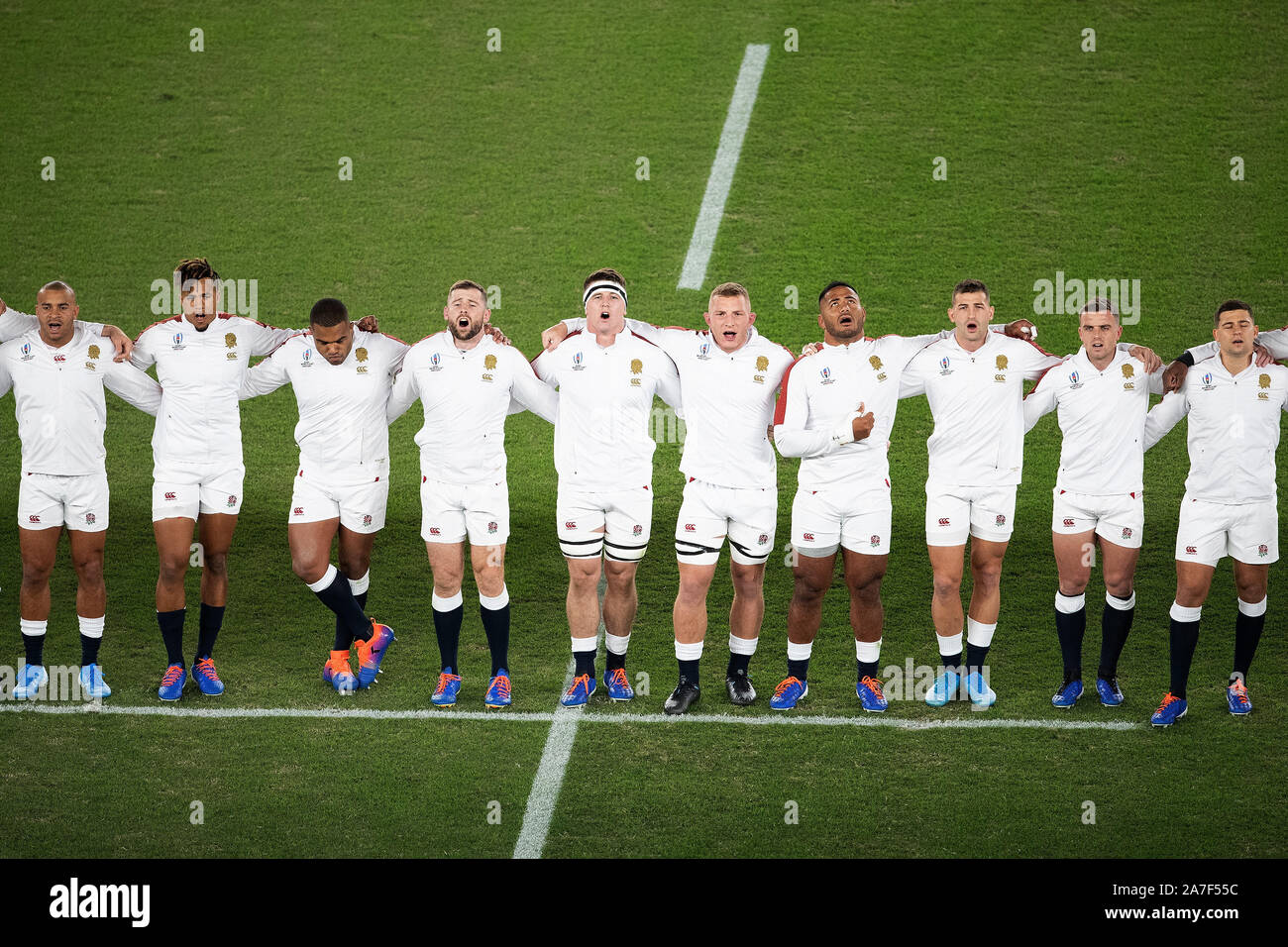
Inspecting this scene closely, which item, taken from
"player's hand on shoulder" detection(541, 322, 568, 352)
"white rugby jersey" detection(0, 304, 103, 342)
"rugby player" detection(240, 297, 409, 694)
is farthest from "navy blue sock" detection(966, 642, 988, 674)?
"white rugby jersey" detection(0, 304, 103, 342)

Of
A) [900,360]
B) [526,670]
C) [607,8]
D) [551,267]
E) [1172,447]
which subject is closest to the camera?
[900,360]

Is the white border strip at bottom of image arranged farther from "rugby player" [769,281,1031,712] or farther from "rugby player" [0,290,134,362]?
"rugby player" [0,290,134,362]

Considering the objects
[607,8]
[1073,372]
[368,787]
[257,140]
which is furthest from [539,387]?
[607,8]

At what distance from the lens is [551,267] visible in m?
14.7

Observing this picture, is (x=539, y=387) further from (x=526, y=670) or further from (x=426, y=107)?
(x=426, y=107)

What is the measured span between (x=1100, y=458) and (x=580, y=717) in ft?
10.5

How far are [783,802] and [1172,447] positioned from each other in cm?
631

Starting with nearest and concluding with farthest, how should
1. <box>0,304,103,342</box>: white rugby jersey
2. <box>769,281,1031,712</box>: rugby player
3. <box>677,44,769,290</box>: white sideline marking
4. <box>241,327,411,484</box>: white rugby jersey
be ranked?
1. <box>769,281,1031,712</box>: rugby player
2. <box>241,327,411,484</box>: white rugby jersey
3. <box>0,304,103,342</box>: white rugby jersey
4. <box>677,44,769,290</box>: white sideline marking

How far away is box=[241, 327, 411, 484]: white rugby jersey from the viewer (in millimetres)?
8422

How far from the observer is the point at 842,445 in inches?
316

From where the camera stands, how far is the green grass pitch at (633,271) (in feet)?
24.7

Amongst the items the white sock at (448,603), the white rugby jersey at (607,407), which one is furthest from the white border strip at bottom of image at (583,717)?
the white rugby jersey at (607,407)

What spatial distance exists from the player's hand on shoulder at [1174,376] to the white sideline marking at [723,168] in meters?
6.75

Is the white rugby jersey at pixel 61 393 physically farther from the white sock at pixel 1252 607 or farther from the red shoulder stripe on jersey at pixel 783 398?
the white sock at pixel 1252 607
